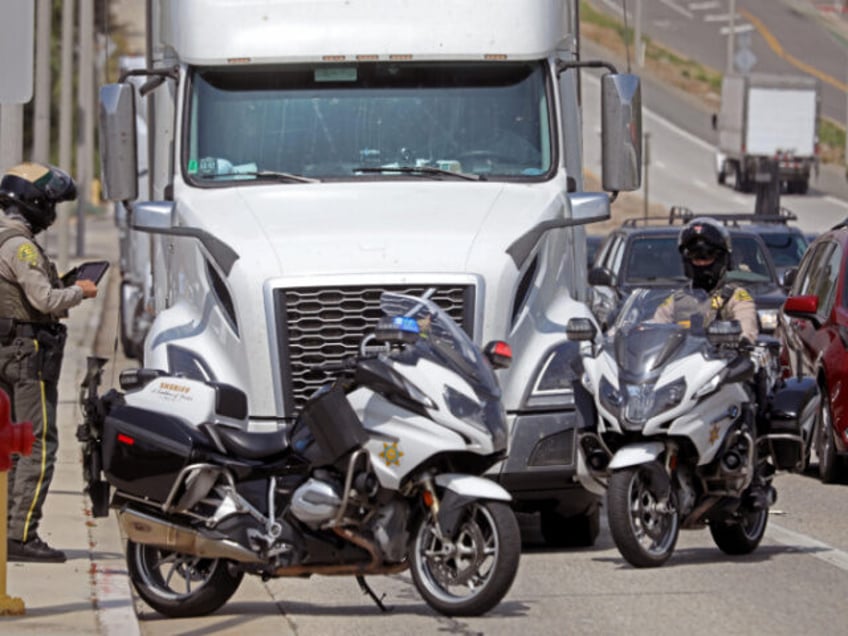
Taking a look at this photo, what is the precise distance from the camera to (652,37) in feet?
316

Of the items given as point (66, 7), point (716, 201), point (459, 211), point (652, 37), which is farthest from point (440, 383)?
→ point (652, 37)

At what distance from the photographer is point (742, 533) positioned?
1214cm

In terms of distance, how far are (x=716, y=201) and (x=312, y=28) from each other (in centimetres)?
5524

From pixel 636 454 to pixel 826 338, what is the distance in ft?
17.1

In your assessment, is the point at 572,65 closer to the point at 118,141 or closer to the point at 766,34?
the point at 118,141

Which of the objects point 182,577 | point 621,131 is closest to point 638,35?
point 621,131

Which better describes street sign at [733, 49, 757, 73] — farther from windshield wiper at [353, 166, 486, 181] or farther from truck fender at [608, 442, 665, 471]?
truck fender at [608, 442, 665, 471]

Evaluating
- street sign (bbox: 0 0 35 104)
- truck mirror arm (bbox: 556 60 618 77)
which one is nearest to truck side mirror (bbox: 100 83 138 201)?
street sign (bbox: 0 0 35 104)

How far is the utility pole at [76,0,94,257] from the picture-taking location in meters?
51.1

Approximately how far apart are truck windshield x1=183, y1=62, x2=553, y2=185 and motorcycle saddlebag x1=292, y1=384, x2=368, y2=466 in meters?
3.38

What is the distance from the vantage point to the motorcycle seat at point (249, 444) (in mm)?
9969

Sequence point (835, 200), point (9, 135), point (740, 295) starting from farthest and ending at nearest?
point (835, 200) < point (9, 135) < point (740, 295)

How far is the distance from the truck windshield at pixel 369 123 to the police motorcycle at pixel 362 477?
3.25 metres

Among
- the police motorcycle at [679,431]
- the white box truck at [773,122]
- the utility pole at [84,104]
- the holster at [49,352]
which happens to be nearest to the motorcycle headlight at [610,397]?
the police motorcycle at [679,431]
